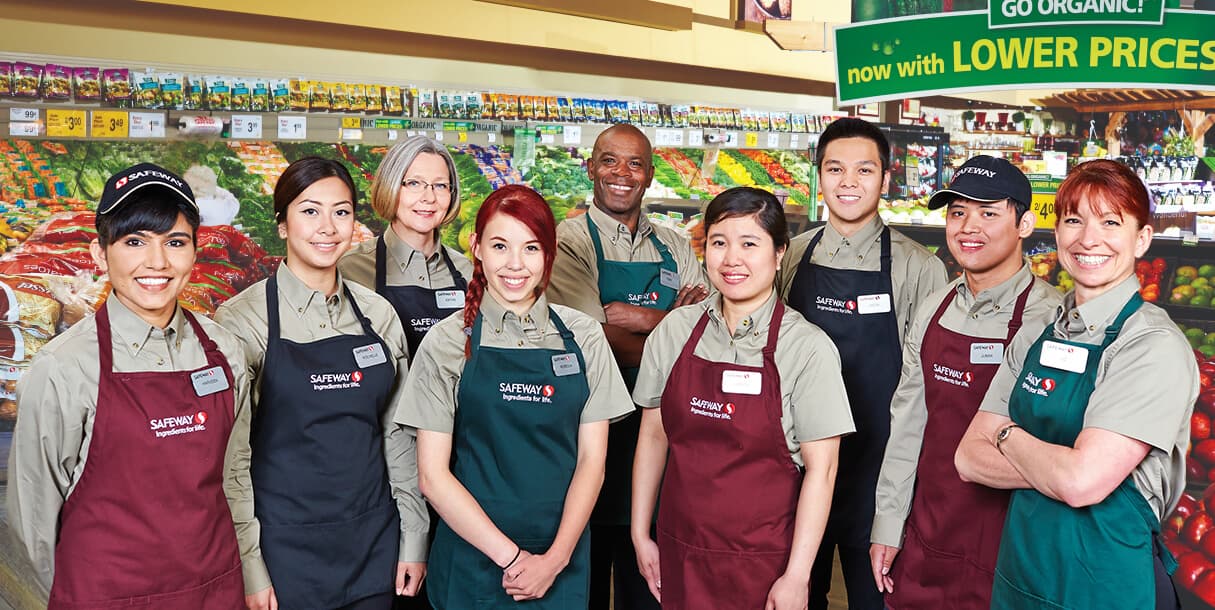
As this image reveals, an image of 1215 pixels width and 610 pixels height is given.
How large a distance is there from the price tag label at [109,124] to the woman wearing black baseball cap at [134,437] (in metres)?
2.08

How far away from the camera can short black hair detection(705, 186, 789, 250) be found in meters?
2.39

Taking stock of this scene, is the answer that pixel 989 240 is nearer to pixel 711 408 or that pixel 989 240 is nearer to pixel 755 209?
pixel 755 209

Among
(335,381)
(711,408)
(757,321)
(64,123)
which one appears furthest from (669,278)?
(64,123)

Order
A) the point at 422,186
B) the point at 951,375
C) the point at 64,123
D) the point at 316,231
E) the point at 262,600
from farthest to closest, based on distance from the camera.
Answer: the point at 64,123
the point at 422,186
the point at 951,375
the point at 316,231
the point at 262,600

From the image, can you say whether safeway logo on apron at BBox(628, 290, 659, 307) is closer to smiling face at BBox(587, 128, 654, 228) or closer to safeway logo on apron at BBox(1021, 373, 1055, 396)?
smiling face at BBox(587, 128, 654, 228)

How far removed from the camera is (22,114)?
145 inches

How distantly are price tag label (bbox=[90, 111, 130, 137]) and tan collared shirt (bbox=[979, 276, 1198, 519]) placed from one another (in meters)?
3.43

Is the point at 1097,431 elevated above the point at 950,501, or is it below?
above

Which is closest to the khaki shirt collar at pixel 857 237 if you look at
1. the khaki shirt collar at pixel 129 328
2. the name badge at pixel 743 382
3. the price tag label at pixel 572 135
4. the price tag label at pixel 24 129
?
the name badge at pixel 743 382

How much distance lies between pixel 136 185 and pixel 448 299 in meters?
1.06

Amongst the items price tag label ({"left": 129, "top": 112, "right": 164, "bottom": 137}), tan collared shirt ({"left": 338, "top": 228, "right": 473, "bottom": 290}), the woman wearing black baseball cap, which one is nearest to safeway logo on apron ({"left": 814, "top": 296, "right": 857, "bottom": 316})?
tan collared shirt ({"left": 338, "top": 228, "right": 473, "bottom": 290})

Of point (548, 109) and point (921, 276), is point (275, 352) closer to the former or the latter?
point (921, 276)

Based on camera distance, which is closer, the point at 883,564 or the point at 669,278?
the point at 883,564

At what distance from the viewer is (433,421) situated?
2314 mm
